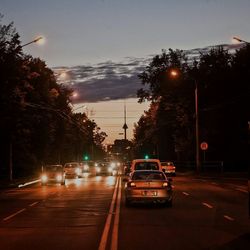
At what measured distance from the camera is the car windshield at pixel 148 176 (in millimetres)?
25672

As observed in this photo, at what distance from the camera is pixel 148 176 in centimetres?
2570

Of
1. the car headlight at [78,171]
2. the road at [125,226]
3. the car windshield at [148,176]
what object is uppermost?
the car windshield at [148,176]

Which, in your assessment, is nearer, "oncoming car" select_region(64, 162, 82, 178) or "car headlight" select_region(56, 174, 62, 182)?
"car headlight" select_region(56, 174, 62, 182)

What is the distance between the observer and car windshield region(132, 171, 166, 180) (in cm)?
2567

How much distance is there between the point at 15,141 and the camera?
184ft

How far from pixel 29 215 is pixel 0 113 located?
24215 mm

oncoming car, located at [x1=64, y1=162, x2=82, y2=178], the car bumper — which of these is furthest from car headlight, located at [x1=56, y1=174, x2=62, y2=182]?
the car bumper

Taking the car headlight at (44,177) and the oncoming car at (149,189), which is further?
the car headlight at (44,177)

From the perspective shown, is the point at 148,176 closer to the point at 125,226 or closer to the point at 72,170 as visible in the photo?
the point at 125,226

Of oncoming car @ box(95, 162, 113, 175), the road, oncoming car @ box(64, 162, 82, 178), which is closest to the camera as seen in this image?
the road

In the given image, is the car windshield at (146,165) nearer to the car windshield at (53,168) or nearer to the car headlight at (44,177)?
the car windshield at (53,168)

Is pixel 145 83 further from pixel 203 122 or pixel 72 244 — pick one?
pixel 72 244

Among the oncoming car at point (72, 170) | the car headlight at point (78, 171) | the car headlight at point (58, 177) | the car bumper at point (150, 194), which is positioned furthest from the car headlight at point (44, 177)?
the car bumper at point (150, 194)

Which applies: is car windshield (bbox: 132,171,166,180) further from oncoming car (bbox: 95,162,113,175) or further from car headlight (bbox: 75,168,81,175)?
oncoming car (bbox: 95,162,113,175)
